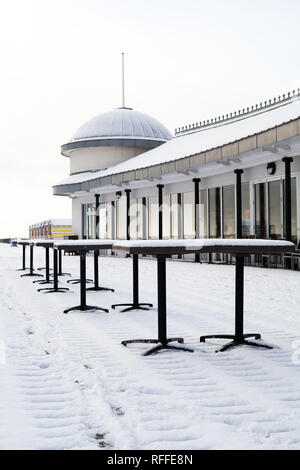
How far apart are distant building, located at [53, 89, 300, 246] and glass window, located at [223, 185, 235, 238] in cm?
4

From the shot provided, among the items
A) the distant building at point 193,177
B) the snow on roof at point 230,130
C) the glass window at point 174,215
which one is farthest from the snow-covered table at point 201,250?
the glass window at point 174,215

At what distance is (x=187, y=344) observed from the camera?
→ 15.1ft

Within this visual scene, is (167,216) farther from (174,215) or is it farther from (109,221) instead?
(109,221)

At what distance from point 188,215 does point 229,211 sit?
257 cm

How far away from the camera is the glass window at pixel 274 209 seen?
15.0 m

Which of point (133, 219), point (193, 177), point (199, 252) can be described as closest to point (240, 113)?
point (193, 177)

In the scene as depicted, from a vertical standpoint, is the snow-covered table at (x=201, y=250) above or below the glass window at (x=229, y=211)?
below

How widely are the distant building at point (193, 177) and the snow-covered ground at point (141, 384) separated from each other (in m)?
7.37

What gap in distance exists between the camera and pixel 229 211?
17.4m

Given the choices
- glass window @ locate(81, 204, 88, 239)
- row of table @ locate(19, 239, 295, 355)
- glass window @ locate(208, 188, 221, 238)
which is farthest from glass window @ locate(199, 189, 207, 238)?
row of table @ locate(19, 239, 295, 355)

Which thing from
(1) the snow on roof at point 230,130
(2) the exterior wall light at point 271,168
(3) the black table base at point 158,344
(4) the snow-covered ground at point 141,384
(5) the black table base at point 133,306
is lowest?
(4) the snow-covered ground at point 141,384

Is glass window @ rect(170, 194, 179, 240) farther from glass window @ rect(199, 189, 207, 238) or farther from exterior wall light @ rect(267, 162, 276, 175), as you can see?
exterior wall light @ rect(267, 162, 276, 175)

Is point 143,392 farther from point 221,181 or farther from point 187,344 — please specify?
point 221,181

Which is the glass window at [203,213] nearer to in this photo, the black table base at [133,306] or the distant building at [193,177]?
the distant building at [193,177]
